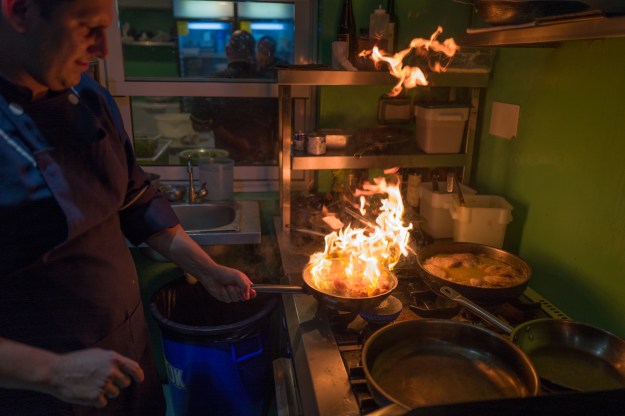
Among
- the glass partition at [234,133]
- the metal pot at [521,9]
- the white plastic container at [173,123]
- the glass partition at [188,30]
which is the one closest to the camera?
the metal pot at [521,9]

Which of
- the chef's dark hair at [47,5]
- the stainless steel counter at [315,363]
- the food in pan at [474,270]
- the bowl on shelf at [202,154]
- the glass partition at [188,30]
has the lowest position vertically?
the stainless steel counter at [315,363]

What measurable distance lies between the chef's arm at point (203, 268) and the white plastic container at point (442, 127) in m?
1.21

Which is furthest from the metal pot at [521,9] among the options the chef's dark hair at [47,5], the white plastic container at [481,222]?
the chef's dark hair at [47,5]

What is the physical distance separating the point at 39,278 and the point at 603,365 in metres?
1.47

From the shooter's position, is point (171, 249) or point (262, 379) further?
point (262, 379)

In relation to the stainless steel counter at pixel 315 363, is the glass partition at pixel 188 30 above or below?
above

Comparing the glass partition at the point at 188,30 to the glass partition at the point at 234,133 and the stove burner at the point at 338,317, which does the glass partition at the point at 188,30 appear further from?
the stove burner at the point at 338,317

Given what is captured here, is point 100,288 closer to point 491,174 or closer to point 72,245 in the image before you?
point 72,245

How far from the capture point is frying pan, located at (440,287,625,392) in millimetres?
1200

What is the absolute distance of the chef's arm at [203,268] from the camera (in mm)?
1444

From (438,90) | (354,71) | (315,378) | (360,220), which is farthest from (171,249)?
(438,90)

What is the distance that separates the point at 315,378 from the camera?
119 cm

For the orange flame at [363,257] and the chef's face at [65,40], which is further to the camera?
the orange flame at [363,257]

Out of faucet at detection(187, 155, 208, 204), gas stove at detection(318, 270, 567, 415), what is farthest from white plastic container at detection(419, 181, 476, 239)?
faucet at detection(187, 155, 208, 204)
